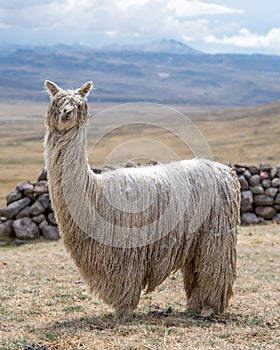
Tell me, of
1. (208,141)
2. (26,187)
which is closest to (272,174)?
(26,187)

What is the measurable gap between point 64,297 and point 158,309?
4.78 feet

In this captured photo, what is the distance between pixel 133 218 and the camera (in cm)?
655

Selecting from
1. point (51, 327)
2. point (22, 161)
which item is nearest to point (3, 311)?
point (51, 327)

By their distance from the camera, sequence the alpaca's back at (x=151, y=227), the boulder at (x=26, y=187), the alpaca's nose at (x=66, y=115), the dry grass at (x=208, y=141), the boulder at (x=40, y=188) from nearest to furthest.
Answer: the alpaca's nose at (x=66, y=115), the alpaca's back at (x=151, y=227), the boulder at (x=40, y=188), the boulder at (x=26, y=187), the dry grass at (x=208, y=141)

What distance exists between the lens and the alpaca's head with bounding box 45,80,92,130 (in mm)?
6176

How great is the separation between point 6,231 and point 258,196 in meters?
6.89

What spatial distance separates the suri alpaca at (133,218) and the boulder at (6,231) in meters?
8.10

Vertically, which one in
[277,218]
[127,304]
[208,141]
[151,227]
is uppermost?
[151,227]

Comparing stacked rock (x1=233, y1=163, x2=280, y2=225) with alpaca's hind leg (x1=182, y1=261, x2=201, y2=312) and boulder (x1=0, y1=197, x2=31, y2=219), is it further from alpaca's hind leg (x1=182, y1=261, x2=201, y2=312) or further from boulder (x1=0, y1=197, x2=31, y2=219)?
alpaca's hind leg (x1=182, y1=261, x2=201, y2=312)

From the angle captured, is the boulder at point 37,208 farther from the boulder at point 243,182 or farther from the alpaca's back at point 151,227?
the alpaca's back at point 151,227

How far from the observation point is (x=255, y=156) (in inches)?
2026

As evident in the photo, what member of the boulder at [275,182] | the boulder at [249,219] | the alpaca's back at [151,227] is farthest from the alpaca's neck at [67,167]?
the boulder at [275,182]

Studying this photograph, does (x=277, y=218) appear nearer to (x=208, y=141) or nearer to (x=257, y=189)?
(x=257, y=189)

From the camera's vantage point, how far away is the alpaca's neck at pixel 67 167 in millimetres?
6301
